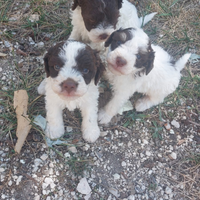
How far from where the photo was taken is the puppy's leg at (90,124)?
10.2 feet

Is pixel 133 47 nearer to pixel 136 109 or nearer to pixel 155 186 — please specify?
pixel 136 109

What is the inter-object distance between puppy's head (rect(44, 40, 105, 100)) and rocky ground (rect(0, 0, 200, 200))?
107cm

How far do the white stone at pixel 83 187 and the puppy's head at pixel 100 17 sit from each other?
1.93m

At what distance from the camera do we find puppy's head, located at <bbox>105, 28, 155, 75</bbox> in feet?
8.76

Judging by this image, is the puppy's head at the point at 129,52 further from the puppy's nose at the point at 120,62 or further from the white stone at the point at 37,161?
the white stone at the point at 37,161

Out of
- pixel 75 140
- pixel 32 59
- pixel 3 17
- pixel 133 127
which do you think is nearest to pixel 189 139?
pixel 133 127

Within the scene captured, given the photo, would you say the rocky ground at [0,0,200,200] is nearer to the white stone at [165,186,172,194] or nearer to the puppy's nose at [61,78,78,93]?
the white stone at [165,186,172,194]

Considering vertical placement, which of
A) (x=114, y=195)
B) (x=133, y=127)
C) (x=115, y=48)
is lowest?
(x=114, y=195)

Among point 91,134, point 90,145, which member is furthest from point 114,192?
point 91,134

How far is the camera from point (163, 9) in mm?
4695

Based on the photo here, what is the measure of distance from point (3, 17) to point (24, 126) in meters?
2.22

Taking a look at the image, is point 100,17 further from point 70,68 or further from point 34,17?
point 34,17

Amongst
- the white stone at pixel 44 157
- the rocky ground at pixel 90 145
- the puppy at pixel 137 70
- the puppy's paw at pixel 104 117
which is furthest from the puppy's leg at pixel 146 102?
the white stone at pixel 44 157

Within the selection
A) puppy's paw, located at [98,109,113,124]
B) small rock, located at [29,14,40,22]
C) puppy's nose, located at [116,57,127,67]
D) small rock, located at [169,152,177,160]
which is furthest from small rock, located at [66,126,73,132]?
small rock, located at [29,14,40,22]
